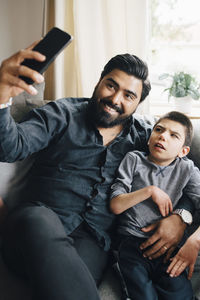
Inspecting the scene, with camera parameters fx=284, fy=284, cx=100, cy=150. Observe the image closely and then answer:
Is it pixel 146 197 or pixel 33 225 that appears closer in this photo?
pixel 33 225

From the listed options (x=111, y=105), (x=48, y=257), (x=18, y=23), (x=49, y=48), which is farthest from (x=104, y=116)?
(x=18, y=23)

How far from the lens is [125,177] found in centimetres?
118

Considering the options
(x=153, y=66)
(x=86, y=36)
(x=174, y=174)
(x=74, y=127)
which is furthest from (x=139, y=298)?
(x=153, y=66)

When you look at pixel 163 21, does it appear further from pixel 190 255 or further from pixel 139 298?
pixel 139 298

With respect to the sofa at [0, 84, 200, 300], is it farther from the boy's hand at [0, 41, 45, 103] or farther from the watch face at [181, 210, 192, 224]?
the boy's hand at [0, 41, 45, 103]

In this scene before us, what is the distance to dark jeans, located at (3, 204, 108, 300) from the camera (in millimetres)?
819

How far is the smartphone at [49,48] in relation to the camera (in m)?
0.77

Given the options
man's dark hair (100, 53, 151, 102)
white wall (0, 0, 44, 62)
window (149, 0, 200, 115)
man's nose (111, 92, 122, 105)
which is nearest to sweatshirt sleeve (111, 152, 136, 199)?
man's nose (111, 92, 122, 105)

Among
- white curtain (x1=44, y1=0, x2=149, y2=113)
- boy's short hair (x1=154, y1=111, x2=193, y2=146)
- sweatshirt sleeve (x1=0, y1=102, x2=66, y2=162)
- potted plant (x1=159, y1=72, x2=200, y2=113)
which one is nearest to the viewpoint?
sweatshirt sleeve (x1=0, y1=102, x2=66, y2=162)

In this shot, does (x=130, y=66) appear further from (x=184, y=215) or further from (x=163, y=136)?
(x=184, y=215)

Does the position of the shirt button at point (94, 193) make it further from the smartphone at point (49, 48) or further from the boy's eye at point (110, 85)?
the smartphone at point (49, 48)

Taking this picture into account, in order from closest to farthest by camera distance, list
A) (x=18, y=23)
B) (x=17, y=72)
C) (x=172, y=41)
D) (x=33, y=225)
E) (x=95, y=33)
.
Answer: (x=17, y=72), (x=33, y=225), (x=95, y=33), (x=18, y=23), (x=172, y=41)

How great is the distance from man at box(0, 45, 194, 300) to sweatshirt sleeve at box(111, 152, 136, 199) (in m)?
0.05

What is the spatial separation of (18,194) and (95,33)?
113 cm
